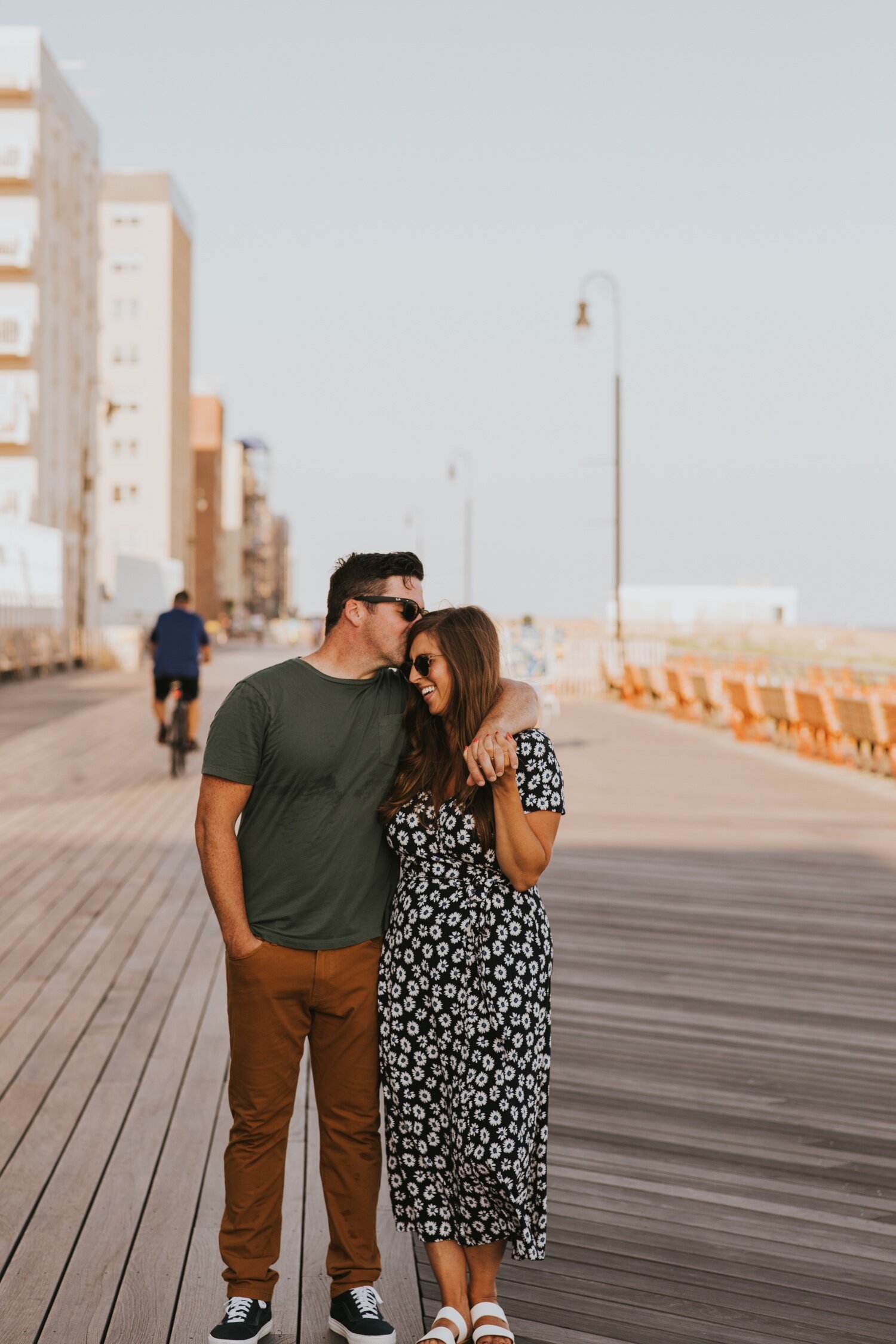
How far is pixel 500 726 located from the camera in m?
2.97

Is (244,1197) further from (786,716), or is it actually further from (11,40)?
(11,40)

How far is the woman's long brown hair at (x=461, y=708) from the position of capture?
300 centimetres

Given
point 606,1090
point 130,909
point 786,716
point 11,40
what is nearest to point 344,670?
point 606,1090

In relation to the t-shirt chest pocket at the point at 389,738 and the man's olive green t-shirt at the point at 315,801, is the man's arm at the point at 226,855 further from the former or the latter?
the t-shirt chest pocket at the point at 389,738

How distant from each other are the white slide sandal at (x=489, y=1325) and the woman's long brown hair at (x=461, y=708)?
1032 mm

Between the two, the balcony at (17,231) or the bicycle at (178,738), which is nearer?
the bicycle at (178,738)

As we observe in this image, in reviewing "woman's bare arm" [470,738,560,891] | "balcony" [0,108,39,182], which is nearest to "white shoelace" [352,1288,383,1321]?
"woman's bare arm" [470,738,560,891]

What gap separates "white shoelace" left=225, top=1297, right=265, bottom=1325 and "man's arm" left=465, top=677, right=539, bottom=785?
1.27m

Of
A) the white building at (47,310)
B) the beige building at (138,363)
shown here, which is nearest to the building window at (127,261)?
the beige building at (138,363)

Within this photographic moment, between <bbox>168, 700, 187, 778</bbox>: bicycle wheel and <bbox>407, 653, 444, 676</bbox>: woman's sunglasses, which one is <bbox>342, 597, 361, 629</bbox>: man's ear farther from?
<bbox>168, 700, 187, 778</bbox>: bicycle wheel

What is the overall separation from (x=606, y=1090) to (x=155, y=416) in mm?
86616

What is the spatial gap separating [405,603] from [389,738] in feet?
0.97

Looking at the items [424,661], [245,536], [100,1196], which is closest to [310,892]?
[424,661]

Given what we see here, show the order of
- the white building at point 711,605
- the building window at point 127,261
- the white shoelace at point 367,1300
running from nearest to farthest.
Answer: the white shoelace at point 367,1300 → the white building at point 711,605 → the building window at point 127,261
